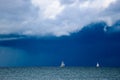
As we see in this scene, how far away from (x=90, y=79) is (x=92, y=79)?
0.73 meters

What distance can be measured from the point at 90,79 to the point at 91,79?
372 mm

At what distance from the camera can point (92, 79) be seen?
110250 mm

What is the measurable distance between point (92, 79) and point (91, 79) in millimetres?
360

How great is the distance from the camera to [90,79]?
110 metres

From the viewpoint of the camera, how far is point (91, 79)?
110 m
